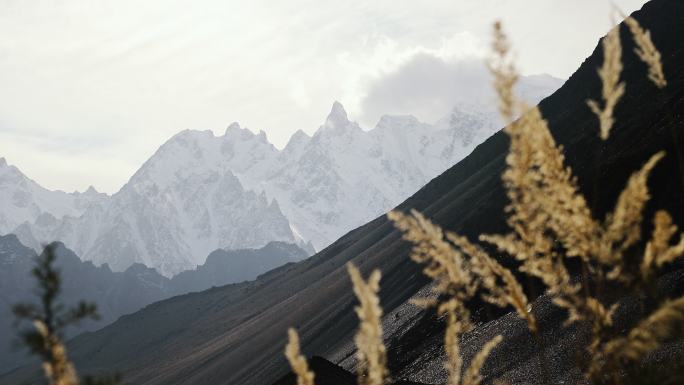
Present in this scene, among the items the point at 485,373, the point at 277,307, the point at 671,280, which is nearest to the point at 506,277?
the point at 671,280

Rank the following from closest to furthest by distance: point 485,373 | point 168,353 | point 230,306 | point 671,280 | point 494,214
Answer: point 671,280, point 485,373, point 494,214, point 168,353, point 230,306

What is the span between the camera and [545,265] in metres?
3.23

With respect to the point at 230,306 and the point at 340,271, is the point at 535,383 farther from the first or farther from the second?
the point at 230,306

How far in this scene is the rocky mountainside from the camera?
108 ft

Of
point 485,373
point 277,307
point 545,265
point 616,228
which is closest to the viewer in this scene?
point 616,228

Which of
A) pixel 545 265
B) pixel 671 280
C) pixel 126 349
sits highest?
pixel 126 349

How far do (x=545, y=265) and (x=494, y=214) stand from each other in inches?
2308

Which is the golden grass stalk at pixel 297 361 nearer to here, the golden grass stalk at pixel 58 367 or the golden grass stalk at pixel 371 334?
the golden grass stalk at pixel 371 334

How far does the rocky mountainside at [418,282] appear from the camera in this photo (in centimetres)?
3288

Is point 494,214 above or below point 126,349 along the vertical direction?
below

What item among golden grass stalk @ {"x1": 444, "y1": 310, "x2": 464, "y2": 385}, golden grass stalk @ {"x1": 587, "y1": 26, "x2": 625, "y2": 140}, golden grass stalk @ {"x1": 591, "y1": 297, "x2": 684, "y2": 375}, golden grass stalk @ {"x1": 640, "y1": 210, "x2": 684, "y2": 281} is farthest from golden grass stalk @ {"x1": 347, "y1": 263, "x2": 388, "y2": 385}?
golden grass stalk @ {"x1": 587, "y1": 26, "x2": 625, "y2": 140}

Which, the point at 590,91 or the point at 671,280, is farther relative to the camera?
the point at 590,91

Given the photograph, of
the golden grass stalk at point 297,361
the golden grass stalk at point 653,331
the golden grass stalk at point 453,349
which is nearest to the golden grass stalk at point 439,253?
the golden grass stalk at point 453,349

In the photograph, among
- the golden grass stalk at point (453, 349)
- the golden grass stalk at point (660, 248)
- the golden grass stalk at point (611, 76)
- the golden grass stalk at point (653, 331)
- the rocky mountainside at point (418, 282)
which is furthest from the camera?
the rocky mountainside at point (418, 282)
